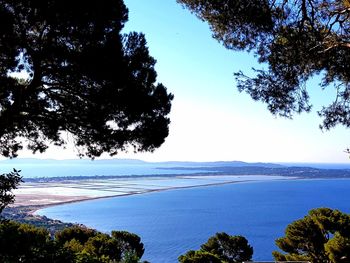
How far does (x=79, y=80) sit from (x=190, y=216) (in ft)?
259

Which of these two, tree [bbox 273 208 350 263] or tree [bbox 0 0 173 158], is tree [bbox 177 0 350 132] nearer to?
tree [bbox 0 0 173 158]

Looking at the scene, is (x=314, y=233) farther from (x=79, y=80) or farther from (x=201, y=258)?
(x=79, y=80)

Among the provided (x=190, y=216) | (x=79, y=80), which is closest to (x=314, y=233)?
(x=79, y=80)

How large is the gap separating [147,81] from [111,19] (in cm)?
149

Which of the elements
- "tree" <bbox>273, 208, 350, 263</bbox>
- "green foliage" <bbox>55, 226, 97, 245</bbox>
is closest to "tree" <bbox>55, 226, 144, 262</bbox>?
"green foliage" <bbox>55, 226, 97, 245</bbox>

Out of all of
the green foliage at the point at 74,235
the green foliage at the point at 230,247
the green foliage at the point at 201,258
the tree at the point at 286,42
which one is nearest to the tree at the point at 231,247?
the green foliage at the point at 230,247

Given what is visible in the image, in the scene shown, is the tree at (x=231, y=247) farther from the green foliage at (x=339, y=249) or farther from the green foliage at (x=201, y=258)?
the green foliage at (x=339, y=249)

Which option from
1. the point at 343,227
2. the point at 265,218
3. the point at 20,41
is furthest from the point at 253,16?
the point at 265,218

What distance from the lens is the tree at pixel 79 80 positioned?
654 centimetres

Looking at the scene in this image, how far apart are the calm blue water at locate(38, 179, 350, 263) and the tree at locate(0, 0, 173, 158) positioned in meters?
43.1

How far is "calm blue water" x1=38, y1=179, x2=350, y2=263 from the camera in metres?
58.7

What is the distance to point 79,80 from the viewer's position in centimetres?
718

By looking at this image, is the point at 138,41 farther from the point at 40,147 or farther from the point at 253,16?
the point at 40,147

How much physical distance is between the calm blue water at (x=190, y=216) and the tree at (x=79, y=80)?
43.1 meters
